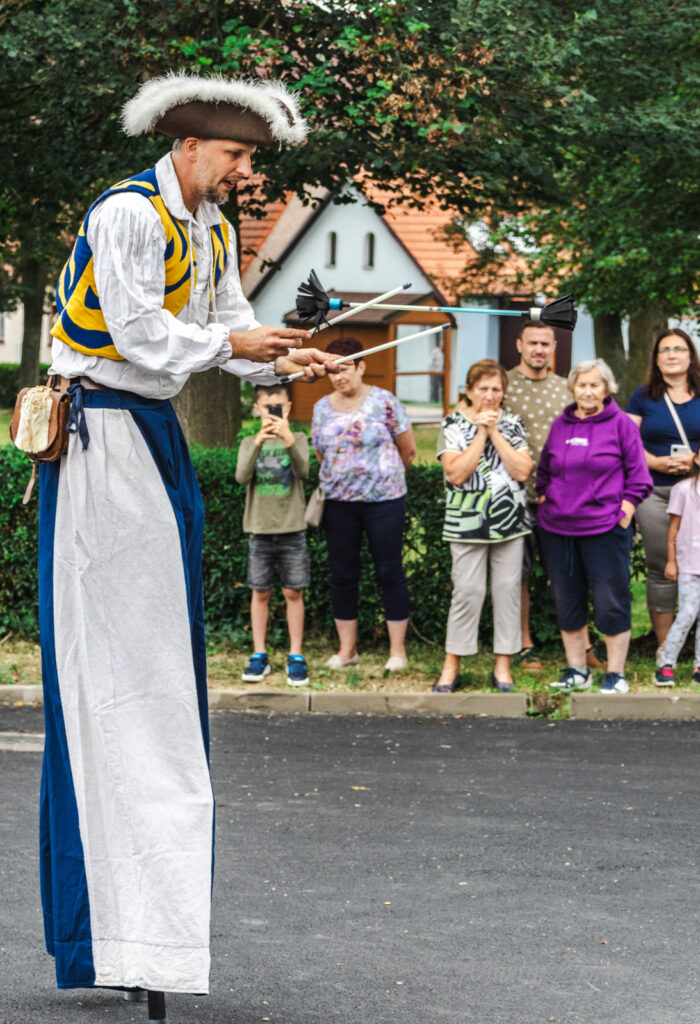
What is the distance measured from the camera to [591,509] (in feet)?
26.3

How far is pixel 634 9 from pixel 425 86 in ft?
5.50

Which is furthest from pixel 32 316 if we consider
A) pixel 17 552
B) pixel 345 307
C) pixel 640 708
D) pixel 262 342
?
pixel 262 342

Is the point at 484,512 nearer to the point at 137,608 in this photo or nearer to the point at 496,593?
the point at 496,593

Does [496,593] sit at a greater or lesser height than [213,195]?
lesser

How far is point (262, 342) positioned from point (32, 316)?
34742 millimetres

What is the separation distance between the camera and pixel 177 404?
12.3 m

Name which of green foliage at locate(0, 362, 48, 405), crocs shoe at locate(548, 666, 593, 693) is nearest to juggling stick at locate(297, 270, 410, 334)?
crocs shoe at locate(548, 666, 593, 693)

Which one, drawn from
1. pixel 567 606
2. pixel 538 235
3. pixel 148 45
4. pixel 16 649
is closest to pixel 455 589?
pixel 567 606

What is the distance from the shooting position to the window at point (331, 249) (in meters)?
38.9

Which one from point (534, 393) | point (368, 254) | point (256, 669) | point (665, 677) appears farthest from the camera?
point (368, 254)

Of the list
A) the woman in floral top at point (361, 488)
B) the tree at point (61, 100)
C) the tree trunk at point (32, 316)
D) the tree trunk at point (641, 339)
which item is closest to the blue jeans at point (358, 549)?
the woman in floral top at point (361, 488)

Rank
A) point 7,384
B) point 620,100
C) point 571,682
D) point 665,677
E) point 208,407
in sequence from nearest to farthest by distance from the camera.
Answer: point 571,682
point 665,677
point 620,100
point 208,407
point 7,384

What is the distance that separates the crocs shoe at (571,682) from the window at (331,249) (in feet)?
104

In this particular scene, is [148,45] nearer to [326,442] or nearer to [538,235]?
[326,442]
